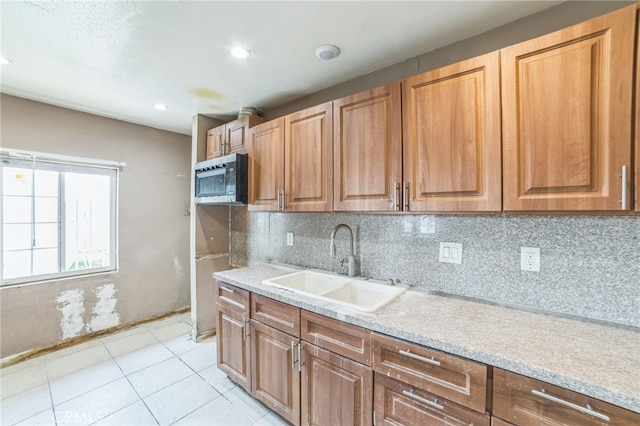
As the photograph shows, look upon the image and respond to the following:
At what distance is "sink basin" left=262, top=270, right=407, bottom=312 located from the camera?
1.71 m

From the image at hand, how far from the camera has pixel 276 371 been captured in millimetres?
1714

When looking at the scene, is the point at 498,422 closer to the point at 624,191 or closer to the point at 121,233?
the point at 624,191

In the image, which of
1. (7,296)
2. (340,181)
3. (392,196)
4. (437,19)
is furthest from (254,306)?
(7,296)

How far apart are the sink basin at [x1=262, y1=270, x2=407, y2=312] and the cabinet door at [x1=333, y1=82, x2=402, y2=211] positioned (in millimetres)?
542

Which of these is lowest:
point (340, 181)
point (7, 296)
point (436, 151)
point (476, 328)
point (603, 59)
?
point (7, 296)

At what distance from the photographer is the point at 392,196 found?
1.51 metres

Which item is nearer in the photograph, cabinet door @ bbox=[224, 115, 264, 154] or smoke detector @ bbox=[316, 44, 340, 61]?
smoke detector @ bbox=[316, 44, 340, 61]

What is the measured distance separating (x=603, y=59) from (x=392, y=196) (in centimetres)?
96

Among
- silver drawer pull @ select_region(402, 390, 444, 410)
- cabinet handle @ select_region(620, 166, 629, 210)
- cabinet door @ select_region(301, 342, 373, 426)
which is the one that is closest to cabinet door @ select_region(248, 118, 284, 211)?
cabinet door @ select_region(301, 342, 373, 426)

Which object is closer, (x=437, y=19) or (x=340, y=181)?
(x=437, y=19)

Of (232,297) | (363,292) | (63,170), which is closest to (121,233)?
(63,170)

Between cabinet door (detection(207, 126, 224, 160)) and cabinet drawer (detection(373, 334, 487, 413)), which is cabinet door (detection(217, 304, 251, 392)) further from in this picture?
cabinet door (detection(207, 126, 224, 160))

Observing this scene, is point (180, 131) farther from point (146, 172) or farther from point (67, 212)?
point (67, 212)

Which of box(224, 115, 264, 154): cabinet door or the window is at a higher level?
box(224, 115, 264, 154): cabinet door
